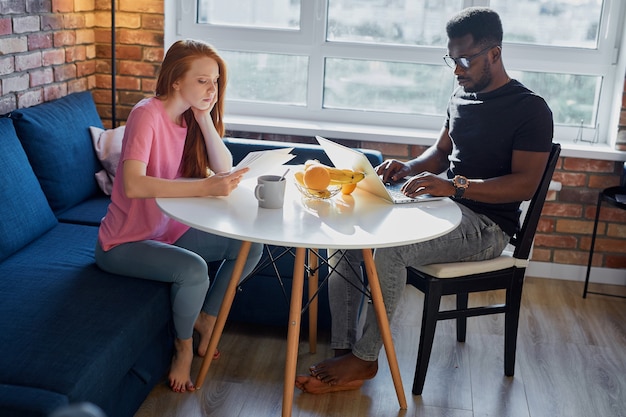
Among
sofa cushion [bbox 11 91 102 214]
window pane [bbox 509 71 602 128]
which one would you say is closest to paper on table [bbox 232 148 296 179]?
sofa cushion [bbox 11 91 102 214]

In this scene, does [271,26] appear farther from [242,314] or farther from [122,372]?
[122,372]

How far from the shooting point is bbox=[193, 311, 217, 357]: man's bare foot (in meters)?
2.63

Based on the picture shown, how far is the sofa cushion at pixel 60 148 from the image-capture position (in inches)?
111

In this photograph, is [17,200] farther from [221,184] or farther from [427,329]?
[427,329]

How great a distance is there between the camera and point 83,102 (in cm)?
325

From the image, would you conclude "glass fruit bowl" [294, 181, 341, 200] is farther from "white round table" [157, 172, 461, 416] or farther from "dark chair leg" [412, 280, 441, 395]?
"dark chair leg" [412, 280, 441, 395]

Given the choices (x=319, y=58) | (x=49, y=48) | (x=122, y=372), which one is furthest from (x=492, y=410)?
(x=49, y=48)

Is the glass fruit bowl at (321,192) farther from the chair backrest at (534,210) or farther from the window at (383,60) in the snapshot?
the window at (383,60)

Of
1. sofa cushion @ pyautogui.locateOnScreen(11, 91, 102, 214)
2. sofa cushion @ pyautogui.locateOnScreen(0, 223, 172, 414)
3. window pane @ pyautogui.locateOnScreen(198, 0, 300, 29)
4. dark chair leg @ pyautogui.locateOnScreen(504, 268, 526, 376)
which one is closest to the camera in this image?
sofa cushion @ pyautogui.locateOnScreen(0, 223, 172, 414)

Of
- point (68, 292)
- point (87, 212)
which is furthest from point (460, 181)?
point (87, 212)

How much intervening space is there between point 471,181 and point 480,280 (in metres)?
0.34

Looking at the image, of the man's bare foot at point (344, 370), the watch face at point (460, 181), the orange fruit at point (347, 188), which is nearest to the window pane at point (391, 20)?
the watch face at point (460, 181)

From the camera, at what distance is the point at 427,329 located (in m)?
2.48

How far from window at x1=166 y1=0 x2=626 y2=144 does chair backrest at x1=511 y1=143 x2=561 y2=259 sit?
3.42 ft
